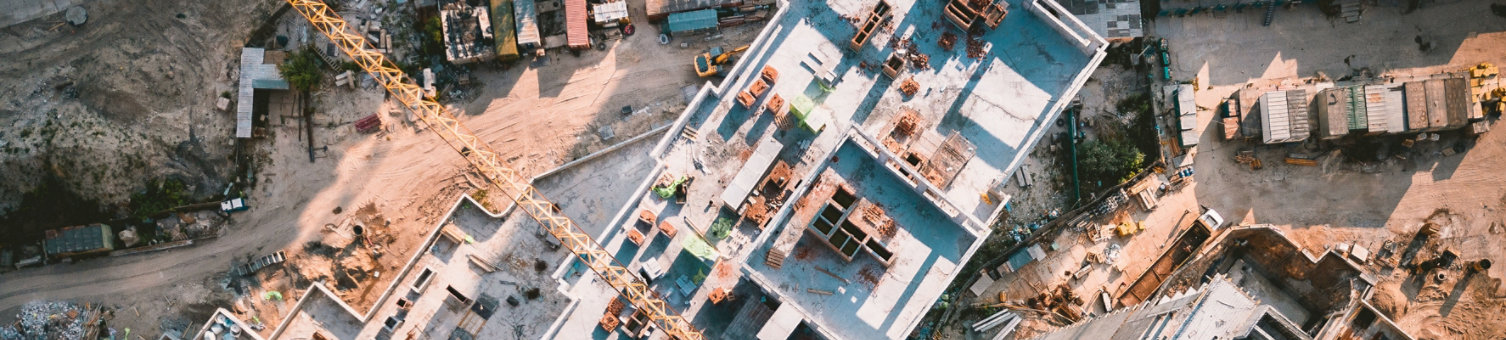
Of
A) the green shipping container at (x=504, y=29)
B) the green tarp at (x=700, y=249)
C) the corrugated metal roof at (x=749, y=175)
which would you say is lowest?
the green tarp at (x=700, y=249)

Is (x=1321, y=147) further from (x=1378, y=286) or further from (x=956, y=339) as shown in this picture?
(x=956, y=339)

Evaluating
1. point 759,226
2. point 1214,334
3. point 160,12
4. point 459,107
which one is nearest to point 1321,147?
point 1214,334

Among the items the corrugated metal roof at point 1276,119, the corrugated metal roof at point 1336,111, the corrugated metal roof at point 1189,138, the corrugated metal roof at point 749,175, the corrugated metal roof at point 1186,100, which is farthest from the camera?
the corrugated metal roof at point 1189,138

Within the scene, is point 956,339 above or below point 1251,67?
below

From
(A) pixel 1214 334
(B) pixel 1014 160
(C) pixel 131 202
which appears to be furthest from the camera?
(C) pixel 131 202

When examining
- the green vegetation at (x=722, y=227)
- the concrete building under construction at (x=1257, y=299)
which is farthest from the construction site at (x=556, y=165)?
the green vegetation at (x=722, y=227)

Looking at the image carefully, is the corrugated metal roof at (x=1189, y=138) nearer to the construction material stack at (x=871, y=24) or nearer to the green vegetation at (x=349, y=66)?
the construction material stack at (x=871, y=24)

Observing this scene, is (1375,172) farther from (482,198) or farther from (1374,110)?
(482,198)
